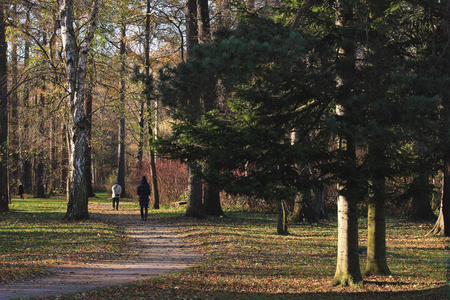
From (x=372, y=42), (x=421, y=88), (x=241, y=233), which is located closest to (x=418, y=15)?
(x=372, y=42)

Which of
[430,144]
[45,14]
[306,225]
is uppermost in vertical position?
[45,14]

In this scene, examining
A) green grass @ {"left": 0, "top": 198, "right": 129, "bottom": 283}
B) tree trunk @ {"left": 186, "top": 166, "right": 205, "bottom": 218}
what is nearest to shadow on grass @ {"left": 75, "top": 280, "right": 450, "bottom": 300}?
green grass @ {"left": 0, "top": 198, "right": 129, "bottom": 283}

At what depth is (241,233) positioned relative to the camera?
15.1 m

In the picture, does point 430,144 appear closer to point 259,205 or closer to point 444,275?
point 444,275

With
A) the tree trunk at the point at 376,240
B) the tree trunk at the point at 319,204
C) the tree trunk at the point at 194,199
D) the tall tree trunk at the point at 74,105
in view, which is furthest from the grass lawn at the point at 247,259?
the tree trunk at the point at 319,204

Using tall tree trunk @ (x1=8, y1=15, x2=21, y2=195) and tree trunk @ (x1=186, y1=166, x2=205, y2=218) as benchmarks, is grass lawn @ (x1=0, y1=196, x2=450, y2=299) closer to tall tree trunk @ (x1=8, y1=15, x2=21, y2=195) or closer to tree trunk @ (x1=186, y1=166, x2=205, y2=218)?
tree trunk @ (x1=186, y1=166, x2=205, y2=218)

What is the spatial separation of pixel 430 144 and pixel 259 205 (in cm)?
1779

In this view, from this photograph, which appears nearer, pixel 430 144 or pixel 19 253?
pixel 430 144

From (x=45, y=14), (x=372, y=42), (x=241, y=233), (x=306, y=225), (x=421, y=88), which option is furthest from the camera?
(x=45, y=14)

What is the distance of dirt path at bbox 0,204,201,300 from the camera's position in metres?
7.40

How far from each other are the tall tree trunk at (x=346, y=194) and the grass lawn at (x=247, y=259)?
35 centimetres

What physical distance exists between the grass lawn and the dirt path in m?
0.42

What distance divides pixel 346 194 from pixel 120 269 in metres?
4.82

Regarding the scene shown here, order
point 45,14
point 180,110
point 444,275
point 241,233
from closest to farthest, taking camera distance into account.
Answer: point 180,110, point 444,275, point 241,233, point 45,14
